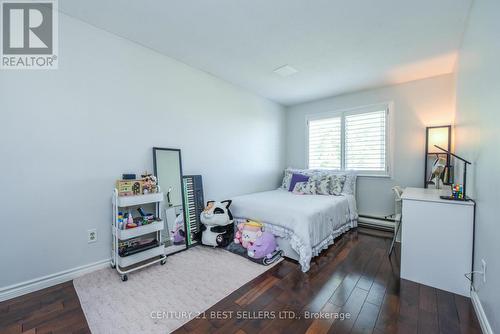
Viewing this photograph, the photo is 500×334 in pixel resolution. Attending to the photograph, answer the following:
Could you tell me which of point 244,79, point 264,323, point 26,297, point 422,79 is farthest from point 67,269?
point 422,79

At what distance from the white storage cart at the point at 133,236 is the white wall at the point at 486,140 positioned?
105 inches

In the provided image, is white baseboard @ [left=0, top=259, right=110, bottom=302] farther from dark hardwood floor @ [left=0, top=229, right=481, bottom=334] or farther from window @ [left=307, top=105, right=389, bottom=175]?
window @ [left=307, top=105, right=389, bottom=175]

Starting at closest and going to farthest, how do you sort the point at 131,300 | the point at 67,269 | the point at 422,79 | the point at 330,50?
1. the point at 131,300
2. the point at 67,269
3. the point at 330,50
4. the point at 422,79

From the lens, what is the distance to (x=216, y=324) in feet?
4.66

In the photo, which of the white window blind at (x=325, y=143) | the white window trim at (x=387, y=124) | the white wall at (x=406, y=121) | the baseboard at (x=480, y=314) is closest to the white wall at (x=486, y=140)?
the baseboard at (x=480, y=314)

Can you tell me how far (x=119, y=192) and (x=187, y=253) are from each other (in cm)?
108

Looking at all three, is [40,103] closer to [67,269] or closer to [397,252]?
[67,269]

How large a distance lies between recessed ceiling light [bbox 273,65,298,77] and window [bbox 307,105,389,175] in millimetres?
1501

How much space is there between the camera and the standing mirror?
253 centimetres

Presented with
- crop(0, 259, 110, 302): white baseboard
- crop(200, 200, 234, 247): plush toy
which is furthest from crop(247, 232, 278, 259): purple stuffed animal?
crop(0, 259, 110, 302): white baseboard

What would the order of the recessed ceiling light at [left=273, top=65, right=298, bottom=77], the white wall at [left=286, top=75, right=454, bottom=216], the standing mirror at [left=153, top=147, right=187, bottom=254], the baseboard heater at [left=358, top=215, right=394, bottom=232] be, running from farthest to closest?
the baseboard heater at [left=358, top=215, right=394, bottom=232] < the white wall at [left=286, top=75, right=454, bottom=216] < the recessed ceiling light at [left=273, top=65, right=298, bottom=77] < the standing mirror at [left=153, top=147, right=187, bottom=254]

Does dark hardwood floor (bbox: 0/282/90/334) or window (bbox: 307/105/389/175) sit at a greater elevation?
window (bbox: 307/105/389/175)

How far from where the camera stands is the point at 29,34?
1.86 m

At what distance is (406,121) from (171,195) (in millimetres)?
3821
